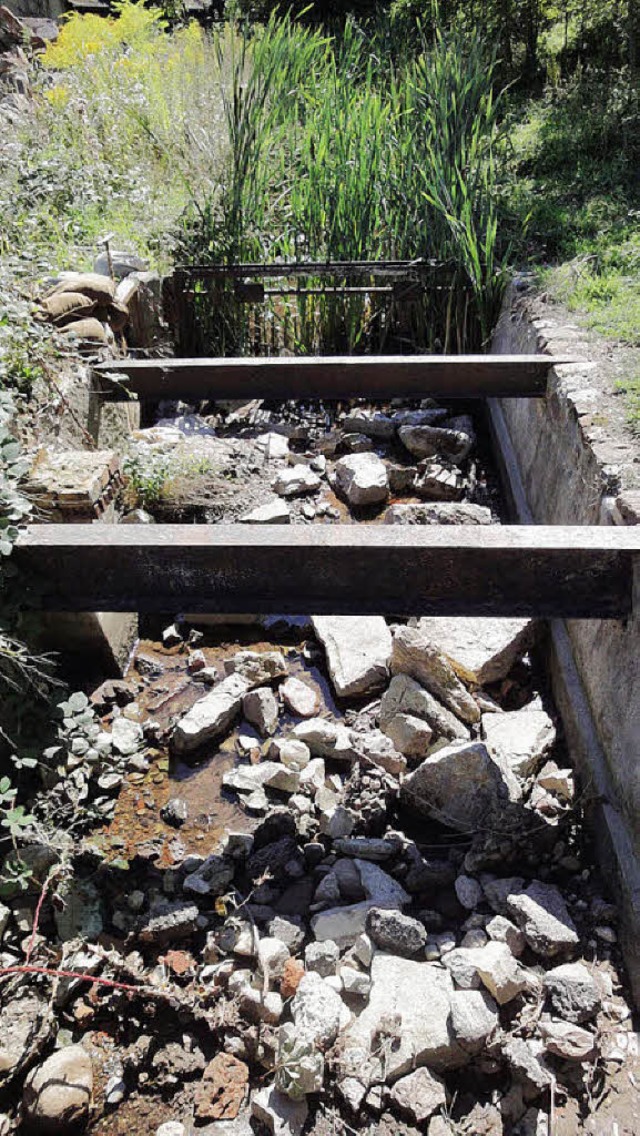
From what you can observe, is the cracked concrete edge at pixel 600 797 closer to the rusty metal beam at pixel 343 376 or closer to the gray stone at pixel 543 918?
the gray stone at pixel 543 918

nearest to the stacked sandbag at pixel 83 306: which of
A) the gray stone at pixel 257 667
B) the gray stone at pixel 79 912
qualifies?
the gray stone at pixel 257 667

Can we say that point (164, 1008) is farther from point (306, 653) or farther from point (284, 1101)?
point (306, 653)

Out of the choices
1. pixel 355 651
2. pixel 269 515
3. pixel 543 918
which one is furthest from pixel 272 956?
pixel 269 515

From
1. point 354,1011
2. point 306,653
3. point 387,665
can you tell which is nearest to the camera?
point 354,1011

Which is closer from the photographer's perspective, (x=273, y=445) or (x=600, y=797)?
(x=600, y=797)

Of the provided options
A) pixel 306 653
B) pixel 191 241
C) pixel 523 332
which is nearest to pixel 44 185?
pixel 191 241

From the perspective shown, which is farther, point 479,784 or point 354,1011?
point 479,784

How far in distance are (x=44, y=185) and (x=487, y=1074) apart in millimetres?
5594

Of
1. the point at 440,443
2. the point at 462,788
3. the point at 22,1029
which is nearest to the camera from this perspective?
the point at 22,1029

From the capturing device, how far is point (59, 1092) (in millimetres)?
1838

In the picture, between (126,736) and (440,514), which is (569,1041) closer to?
(126,736)

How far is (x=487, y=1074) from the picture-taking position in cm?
187

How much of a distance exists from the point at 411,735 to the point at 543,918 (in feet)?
2.43

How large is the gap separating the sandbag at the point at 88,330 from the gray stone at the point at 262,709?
5.90ft
